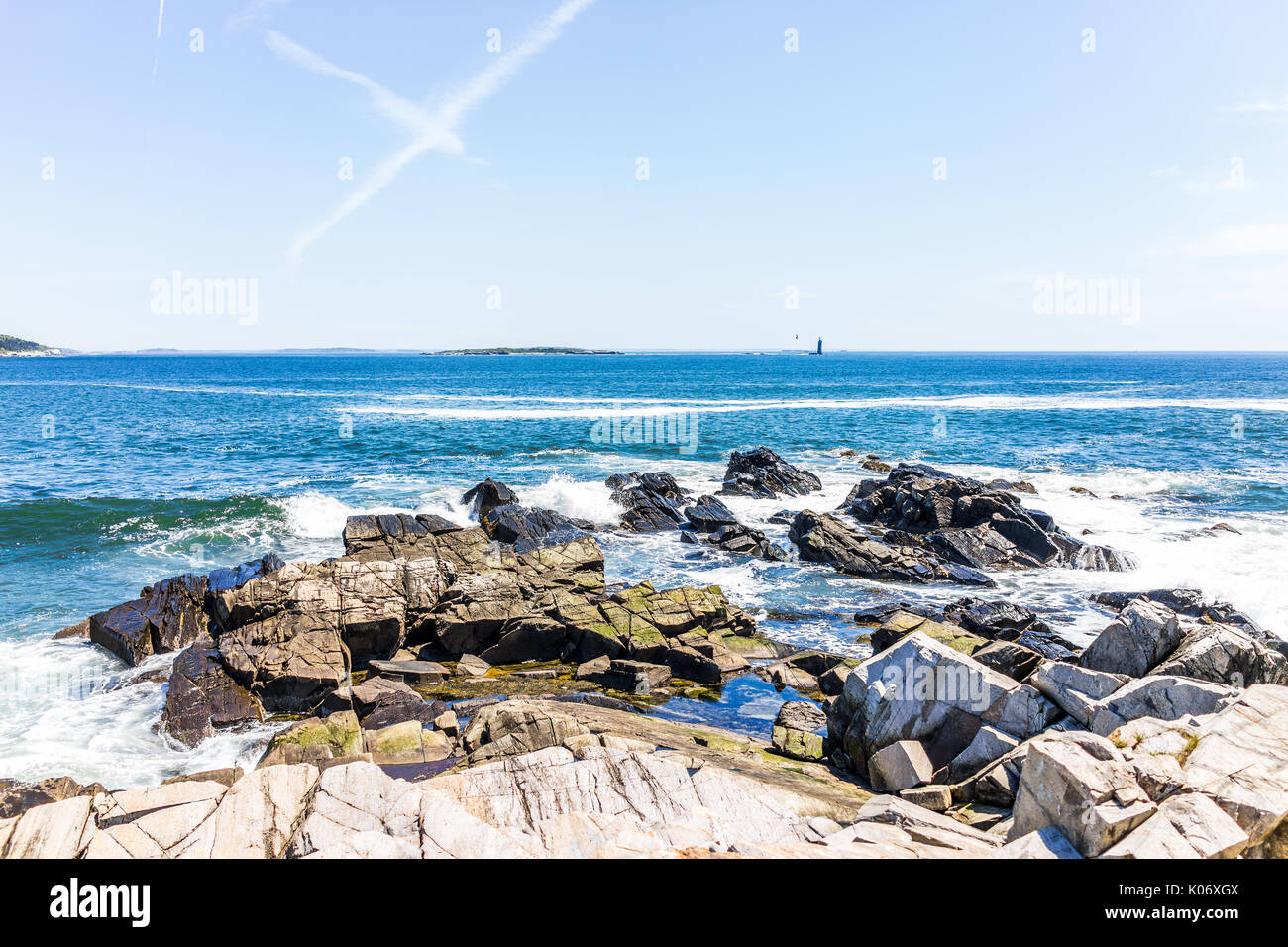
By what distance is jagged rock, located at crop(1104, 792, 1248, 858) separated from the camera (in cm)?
621

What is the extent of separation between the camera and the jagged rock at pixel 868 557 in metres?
24.0

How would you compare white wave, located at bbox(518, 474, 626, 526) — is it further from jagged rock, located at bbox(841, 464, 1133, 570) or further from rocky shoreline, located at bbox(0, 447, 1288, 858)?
jagged rock, located at bbox(841, 464, 1133, 570)

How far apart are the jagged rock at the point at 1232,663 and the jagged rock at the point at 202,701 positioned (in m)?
16.4

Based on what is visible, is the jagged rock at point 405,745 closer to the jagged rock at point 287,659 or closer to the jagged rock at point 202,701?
the jagged rock at point 287,659

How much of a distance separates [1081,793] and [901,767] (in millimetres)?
4096

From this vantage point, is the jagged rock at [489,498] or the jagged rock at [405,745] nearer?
the jagged rock at [405,745]

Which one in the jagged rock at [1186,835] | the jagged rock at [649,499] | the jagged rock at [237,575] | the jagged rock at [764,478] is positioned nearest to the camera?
the jagged rock at [1186,835]

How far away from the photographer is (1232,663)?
433 inches

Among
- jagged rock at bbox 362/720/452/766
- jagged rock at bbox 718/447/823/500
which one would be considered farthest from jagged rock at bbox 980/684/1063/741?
jagged rock at bbox 718/447/823/500

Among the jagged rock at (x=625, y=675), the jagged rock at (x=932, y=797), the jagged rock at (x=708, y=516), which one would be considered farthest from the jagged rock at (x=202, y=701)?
the jagged rock at (x=708, y=516)

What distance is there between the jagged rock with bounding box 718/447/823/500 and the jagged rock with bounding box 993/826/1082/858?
28.8m

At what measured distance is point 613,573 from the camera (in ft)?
78.9

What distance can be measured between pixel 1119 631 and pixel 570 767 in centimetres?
989

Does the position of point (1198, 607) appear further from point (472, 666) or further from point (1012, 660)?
point (472, 666)
